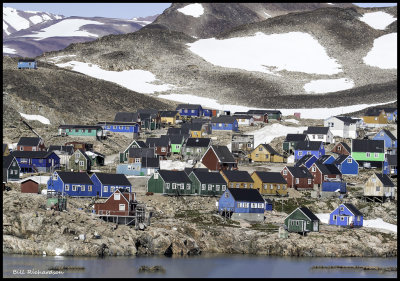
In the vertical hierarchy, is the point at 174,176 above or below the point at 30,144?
below

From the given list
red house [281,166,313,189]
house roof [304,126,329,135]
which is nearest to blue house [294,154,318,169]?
red house [281,166,313,189]

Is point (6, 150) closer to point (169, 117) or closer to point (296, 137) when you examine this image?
point (296, 137)

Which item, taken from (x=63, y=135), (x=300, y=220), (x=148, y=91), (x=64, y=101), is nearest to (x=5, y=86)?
(x=64, y=101)

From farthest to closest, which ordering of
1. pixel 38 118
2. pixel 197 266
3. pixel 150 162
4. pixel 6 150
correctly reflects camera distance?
1. pixel 38 118
2. pixel 6 150
3. pixel 150 162
4. pixel 197 266

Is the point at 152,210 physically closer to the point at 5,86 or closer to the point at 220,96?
the point at 5,86

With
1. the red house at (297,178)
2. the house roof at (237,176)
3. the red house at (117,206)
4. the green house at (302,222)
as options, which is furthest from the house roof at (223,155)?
the red house at (117,206)

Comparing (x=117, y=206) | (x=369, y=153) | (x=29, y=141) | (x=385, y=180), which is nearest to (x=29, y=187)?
(x=117, y=206)

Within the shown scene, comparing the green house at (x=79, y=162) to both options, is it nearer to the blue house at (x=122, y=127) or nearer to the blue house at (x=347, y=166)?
the blue house at (x=347, y=166)
